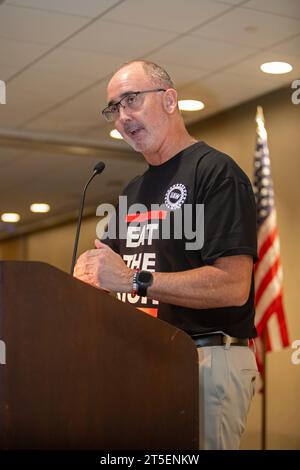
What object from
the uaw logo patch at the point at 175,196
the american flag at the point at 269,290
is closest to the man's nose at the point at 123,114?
the uaw logo patch at the point at 175,196

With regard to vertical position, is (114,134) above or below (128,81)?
above

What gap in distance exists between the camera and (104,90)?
5.84 meters

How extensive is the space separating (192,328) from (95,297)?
1.36ft

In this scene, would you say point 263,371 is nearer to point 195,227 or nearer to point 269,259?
point 269,259

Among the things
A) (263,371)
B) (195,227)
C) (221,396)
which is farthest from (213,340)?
(263,371)

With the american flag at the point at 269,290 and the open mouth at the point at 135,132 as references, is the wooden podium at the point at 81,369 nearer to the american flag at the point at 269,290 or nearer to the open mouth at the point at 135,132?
the open mouth at the point at 135,132

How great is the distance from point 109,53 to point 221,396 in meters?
3.45

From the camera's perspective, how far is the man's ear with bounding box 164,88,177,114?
7.49 ft

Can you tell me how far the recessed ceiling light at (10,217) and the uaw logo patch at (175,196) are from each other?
867 centimetres

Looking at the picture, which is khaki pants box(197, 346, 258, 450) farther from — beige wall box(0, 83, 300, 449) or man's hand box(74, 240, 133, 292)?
beige wall box(0, 83, 300, 449)

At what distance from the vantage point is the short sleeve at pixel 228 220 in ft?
6.45

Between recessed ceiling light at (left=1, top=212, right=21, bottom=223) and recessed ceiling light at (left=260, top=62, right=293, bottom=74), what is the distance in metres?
5.91

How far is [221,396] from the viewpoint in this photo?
Result: 1998mm
